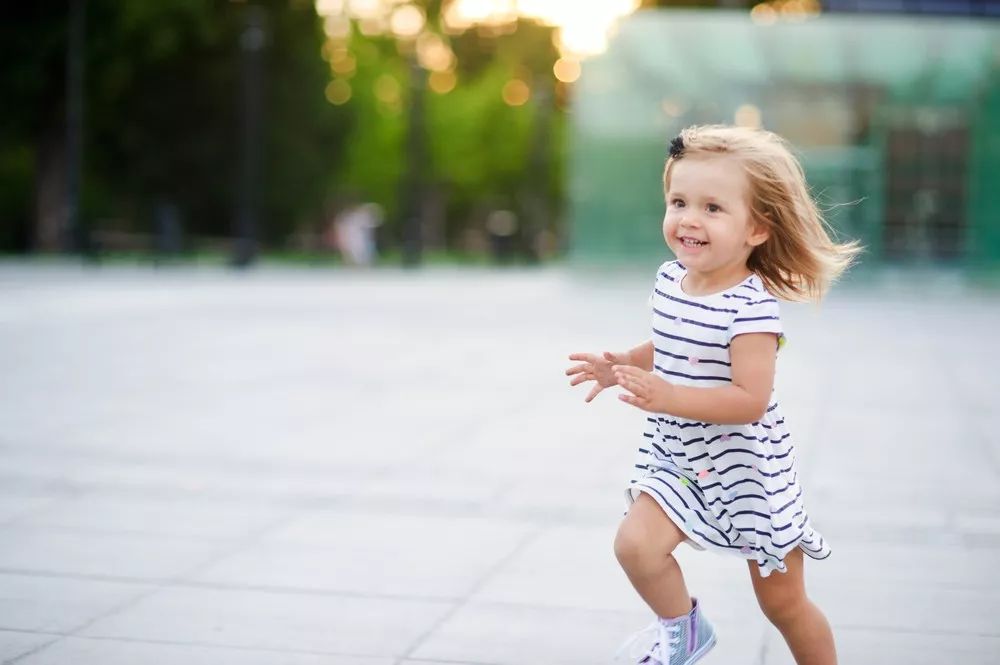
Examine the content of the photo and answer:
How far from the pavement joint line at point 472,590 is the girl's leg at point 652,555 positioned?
2.94 ft

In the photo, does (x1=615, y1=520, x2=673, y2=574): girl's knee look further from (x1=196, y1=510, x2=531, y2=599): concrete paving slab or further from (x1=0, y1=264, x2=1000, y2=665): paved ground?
(x1=196, y1=510, x2=531, y2=599): concrete paving slab

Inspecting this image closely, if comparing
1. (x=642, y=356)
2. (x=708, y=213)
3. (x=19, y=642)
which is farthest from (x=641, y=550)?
(x=19, y=642)

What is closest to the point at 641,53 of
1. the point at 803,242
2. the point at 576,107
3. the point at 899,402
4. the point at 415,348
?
the point at 576,107

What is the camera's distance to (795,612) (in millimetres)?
3490

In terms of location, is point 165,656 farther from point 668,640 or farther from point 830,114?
point 830,114

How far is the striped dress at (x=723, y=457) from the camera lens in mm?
3346

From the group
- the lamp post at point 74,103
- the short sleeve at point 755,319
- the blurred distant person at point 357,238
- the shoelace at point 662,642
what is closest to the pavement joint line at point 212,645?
the shoelace at point 662,642

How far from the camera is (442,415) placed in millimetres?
9000

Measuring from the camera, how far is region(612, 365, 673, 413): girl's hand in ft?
10.4

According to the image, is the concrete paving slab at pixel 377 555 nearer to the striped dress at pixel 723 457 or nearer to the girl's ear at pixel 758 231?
the striped dress at pixel 723 457

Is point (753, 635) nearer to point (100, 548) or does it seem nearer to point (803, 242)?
point (803, 242)

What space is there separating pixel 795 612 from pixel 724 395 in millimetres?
617

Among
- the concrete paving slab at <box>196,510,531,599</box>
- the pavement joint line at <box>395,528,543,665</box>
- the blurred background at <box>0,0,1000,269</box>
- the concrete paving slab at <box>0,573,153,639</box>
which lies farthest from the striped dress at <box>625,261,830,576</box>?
the blurred background at <box>0,0,1000,269</box>

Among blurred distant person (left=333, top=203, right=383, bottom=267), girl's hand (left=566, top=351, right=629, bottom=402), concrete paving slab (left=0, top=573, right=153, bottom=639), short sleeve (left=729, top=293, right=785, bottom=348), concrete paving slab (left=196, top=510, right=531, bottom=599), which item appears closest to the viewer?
short sleeve (left=729, top=293, right=785, bottom=348)
